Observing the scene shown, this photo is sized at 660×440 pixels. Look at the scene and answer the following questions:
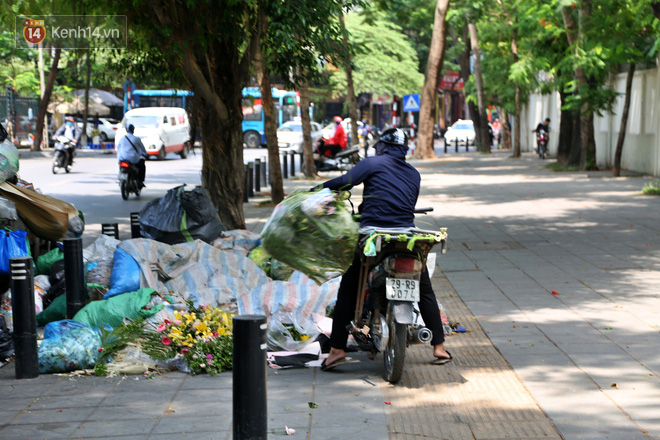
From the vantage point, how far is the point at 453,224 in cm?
1385

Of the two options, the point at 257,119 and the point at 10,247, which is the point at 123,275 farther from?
the point at 257,119

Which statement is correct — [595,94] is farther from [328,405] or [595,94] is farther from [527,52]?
[328,405]

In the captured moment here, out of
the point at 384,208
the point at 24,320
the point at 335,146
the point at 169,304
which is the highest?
the point at 335,146

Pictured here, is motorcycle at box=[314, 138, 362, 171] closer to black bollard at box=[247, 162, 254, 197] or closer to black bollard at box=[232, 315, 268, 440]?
black bollard at box=[247, 162, 254, 197]

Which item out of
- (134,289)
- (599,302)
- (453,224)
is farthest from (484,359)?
(453,224)

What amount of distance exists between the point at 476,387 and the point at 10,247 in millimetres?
3854

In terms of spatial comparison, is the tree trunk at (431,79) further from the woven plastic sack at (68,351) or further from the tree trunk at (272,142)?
the woven plastic sack at (68,351)

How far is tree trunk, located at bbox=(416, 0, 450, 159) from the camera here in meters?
30.4

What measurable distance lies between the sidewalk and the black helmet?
1553mm

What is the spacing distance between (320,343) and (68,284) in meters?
2.19

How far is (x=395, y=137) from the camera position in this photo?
5707 mm

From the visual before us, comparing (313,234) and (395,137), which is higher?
(395,137)

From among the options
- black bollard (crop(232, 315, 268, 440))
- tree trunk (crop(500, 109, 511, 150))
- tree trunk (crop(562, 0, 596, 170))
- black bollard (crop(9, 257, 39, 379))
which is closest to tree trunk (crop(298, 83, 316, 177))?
tree trunk (crop(562, 0, 596, 170))

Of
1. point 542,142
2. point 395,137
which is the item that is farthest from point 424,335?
point 542,142
